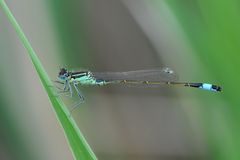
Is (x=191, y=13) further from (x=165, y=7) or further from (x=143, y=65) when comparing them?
(x=143, y=65)

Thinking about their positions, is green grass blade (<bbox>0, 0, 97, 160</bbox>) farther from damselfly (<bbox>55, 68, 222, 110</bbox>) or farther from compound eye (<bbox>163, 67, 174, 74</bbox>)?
compound eye (<bbox>163, 67, 174, 74</bbox>)

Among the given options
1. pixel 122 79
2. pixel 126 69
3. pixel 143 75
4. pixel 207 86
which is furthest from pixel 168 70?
pixel 126 69

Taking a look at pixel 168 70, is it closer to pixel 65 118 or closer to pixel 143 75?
pixel 143 75

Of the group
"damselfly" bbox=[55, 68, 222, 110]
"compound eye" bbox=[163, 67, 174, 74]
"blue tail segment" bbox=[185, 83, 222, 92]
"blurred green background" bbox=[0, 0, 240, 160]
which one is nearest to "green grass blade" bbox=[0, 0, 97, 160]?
"damselfly" bbox=[55, 68, 222, 110]

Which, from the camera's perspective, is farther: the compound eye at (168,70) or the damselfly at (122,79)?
the compound eye at (168,70)

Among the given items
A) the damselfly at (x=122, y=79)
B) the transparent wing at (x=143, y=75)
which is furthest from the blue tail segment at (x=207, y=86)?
the transparent wing at (x=143, y=75)

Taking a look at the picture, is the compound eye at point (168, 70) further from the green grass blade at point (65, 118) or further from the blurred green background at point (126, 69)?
the green grass blade at point (65, 118)

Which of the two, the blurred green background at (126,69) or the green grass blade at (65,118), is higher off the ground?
the blurred green background at (126,69)
